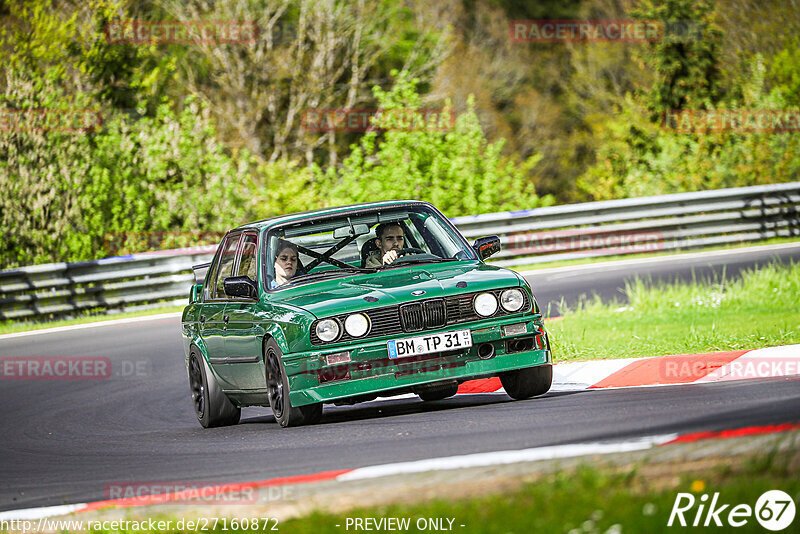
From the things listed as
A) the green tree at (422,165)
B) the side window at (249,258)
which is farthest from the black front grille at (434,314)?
the green tree at (422,165)

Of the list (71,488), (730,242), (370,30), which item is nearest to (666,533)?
(71,488)

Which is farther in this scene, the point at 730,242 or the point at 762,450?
the point at 730,242

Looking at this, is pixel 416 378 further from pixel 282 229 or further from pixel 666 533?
pixel 666 533

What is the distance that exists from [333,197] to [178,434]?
17244 mm

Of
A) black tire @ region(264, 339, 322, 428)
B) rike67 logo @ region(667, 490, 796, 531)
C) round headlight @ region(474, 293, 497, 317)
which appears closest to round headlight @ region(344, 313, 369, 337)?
black tire @ region(264, 339, 322, 428)

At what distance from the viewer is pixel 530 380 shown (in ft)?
28.6

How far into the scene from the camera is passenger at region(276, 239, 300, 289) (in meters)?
9.12

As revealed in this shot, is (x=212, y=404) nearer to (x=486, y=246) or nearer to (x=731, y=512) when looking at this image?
(x=486, y=246)

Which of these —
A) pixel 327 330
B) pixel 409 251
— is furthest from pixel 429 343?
pixel 409 251

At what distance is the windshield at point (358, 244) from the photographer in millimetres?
9172

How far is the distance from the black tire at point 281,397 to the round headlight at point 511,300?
143cm

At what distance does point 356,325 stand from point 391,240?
1.53m

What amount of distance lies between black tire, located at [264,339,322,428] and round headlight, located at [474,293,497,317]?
1.25 metres

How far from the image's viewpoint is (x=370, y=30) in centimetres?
4088
